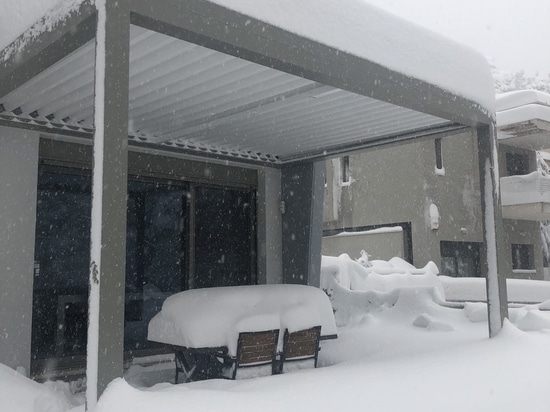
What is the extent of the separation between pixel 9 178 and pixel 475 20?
419 feet

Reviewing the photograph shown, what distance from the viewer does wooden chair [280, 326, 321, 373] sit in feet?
16.9

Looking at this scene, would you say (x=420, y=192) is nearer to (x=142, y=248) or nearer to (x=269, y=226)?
(x=269, y=226)

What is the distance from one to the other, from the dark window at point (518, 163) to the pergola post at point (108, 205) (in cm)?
2080

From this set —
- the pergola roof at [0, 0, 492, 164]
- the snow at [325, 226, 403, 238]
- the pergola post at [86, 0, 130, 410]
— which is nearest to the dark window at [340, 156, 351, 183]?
the snow at [325, 226, 403, 238]

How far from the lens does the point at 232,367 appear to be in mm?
4941

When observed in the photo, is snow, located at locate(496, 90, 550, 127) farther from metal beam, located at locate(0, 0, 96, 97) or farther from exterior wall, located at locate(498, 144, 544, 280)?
metal beam, located at locate(0, 0, 96, 97)

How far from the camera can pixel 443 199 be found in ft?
63.8

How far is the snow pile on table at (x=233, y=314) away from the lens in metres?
4.80

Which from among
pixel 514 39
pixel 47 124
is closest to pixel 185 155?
pixel 47 124

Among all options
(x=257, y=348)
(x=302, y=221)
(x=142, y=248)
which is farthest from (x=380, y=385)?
(x=142, y=248)

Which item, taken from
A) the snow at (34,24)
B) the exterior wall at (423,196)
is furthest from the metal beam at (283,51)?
the exterior wall at (423,196)

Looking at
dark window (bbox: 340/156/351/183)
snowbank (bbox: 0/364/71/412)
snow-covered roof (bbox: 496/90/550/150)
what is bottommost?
snowbank (bbox: 0/364/71/412)

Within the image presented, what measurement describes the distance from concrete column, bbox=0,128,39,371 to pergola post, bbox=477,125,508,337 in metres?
4.90

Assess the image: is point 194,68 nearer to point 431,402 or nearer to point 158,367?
point 431,402
